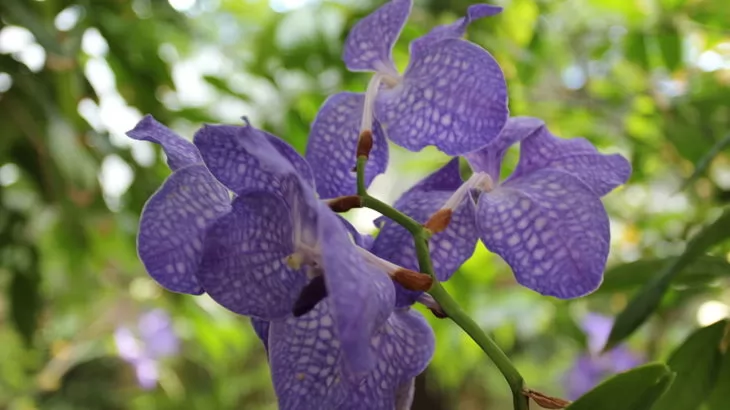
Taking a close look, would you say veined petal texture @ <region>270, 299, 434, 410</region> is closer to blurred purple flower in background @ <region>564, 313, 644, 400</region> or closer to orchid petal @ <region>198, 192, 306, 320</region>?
orchid petal @ <region>198, 192, 306, 320</region>

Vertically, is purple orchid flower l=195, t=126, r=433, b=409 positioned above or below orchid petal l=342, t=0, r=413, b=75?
below

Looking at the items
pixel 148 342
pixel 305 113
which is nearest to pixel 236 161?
pixel 305 113

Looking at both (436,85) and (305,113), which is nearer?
(436,85)

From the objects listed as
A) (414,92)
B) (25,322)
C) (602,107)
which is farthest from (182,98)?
(414,92)

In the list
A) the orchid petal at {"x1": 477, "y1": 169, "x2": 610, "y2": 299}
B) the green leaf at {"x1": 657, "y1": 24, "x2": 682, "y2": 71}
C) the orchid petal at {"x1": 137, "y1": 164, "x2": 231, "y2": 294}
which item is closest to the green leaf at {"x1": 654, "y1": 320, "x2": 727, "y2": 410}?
the orchid petal at {"x1": 477, "y1": 169, "x2": 610, "y2": 299}

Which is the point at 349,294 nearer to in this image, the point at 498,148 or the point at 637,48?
the point at 498,148
